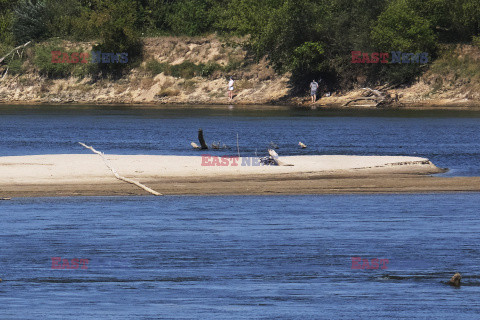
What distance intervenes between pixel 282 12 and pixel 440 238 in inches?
2593

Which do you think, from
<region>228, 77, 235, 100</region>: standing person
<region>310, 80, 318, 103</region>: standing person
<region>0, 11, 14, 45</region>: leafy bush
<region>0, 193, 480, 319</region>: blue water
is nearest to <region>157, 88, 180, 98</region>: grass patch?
<region>228, 77, 235, 100</region>: standing person

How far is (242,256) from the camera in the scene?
21.6 metres

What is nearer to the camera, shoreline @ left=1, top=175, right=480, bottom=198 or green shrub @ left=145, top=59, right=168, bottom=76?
shoreline @ left=1, top=175, right=480, bottom=198

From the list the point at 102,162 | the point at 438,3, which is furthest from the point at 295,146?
the point at 438,3

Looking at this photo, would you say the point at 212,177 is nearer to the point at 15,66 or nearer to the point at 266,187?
the point at 266,187

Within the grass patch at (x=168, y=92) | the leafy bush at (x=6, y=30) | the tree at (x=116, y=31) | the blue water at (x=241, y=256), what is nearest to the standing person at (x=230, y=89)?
the grass patch at (x=168, y=92)

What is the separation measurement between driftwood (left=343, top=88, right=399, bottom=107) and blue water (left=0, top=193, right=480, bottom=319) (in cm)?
5575

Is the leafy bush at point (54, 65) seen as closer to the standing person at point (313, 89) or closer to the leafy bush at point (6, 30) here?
the leafy bush at point (6, 30)

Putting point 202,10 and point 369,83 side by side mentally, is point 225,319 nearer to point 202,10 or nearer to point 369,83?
point 369,83

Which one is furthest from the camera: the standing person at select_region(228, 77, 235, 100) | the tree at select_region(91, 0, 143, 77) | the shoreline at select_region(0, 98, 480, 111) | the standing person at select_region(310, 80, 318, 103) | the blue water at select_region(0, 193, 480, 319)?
the tree at select_region(91, 0, 143, 77)

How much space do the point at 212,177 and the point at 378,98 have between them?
56.5 metres

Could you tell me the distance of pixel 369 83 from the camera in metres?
89.4

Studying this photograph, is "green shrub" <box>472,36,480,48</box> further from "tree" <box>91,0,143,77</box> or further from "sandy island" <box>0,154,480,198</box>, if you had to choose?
"sandy island" <box>0,154,480,198</box>

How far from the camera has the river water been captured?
17500 millimetres
